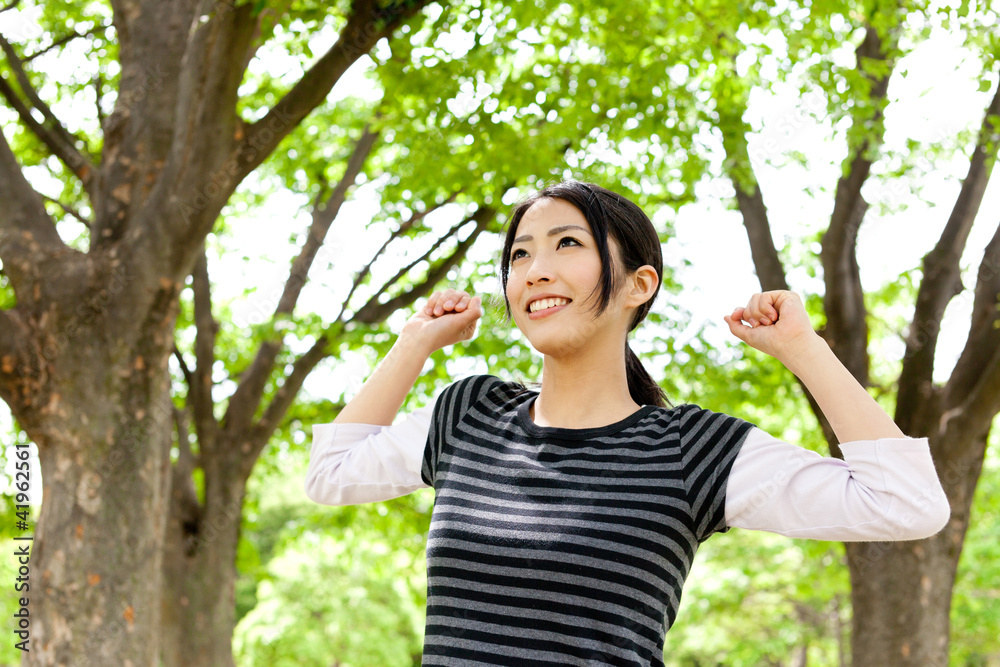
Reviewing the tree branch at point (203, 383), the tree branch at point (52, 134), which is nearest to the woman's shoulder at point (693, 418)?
the tree branch at point (52, 134)

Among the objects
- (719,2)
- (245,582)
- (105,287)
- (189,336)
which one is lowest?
(245,582)

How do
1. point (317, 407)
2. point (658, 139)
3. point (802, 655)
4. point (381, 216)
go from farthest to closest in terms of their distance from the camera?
point (802, 655) < point (317, 407) < point (381, 216) < point (658, 139)

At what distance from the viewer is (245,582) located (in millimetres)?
24969

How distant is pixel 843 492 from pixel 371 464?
0.99m

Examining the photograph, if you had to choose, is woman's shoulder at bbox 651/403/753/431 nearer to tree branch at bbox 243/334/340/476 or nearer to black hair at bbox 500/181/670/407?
black hair at bbox 500/181/670/407

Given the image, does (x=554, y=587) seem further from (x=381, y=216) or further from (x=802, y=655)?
(x=802, y=655)

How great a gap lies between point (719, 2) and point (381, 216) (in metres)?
3.78

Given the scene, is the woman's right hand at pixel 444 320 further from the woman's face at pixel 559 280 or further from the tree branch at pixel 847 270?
the tree branch at pixel 847 270

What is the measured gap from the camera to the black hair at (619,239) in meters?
1.81

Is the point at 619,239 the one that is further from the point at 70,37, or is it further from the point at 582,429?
the point at 70,37

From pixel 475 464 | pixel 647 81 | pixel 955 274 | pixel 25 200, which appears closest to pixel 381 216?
pixel 647 81

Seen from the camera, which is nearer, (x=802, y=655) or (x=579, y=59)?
(x=579, y=59)

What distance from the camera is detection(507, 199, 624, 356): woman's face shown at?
69.9 inches

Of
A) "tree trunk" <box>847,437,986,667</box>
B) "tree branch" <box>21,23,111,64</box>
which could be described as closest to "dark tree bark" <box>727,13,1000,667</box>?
"tree trunk" <box>847,437,986,667</box>
